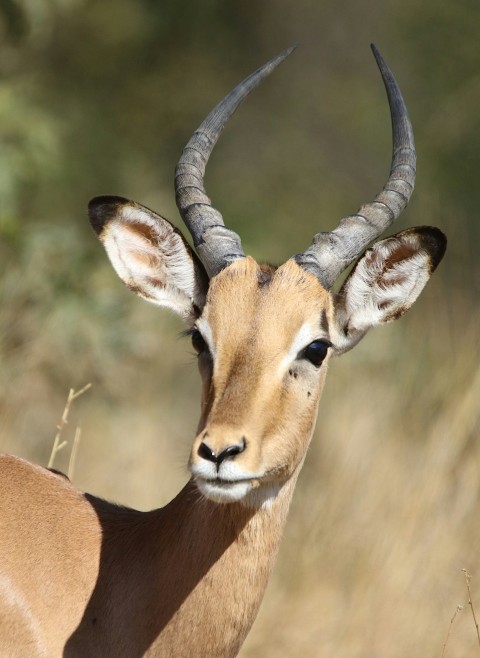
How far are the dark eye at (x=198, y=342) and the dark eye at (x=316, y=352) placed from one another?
48cm

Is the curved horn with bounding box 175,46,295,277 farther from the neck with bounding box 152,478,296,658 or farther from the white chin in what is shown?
the white chin

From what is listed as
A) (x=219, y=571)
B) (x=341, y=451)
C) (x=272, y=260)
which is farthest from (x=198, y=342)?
(x=272, y=260)

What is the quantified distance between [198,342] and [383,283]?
3.91 feet

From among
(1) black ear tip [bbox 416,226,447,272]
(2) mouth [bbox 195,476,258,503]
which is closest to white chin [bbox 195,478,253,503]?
(2) mouth [bbox 195,476,258,503]

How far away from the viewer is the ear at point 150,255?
6270mm

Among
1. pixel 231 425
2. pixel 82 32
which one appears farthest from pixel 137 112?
pixel 231 425

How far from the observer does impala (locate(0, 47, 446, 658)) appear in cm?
547

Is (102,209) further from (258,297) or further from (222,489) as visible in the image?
(222,489)

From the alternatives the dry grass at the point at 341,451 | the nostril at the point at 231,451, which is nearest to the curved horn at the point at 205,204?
the nostril at the point at 231,451

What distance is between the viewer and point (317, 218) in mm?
17703

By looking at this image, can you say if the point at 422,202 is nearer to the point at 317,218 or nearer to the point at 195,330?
the point at 317,218

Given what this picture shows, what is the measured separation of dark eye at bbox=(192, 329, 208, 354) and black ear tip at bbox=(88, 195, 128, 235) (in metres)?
0.89

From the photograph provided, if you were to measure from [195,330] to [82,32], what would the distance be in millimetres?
9867

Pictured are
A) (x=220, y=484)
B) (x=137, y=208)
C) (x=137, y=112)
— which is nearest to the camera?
(x=220, y=484)
